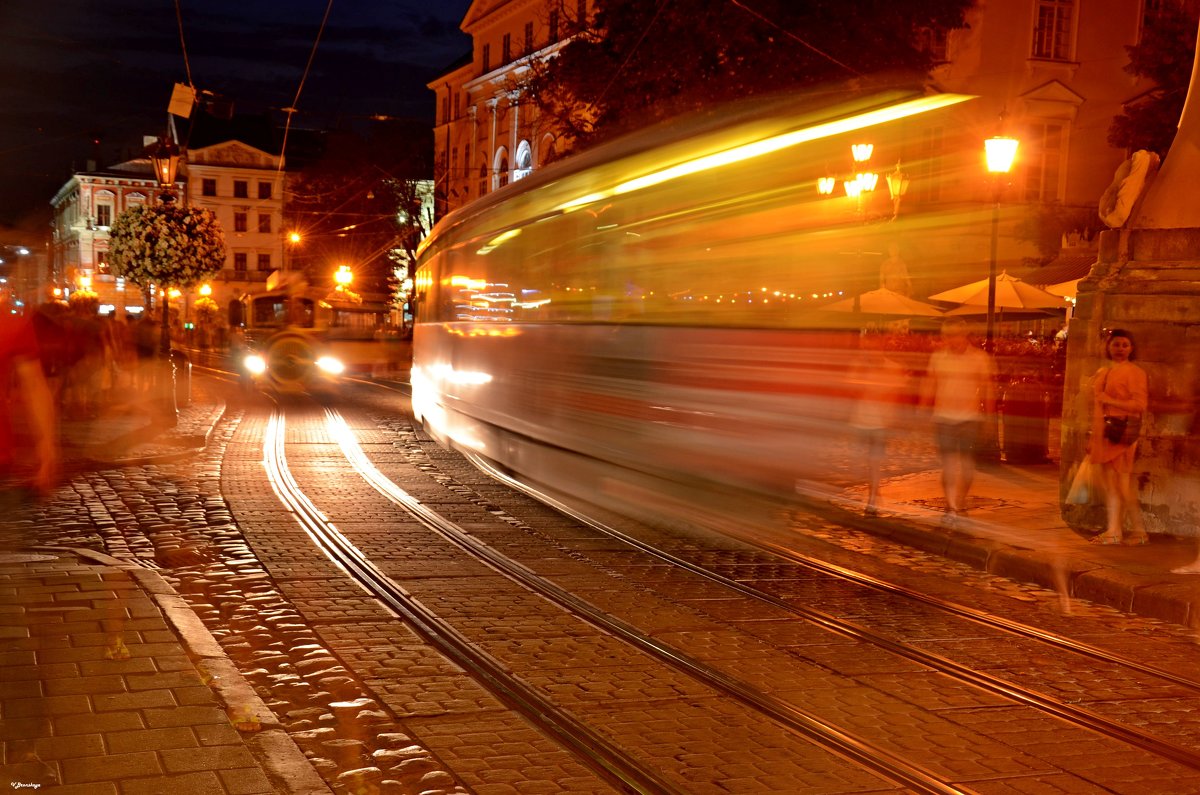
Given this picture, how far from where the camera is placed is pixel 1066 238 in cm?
3334

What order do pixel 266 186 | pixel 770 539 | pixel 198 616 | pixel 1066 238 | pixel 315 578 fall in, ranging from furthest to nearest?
pixel 266 186 < pixel 1066 238 < pixel 770 539 < pixel 315 578 < pixel 198 616

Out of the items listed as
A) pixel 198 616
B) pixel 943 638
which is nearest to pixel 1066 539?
pixel 943 638

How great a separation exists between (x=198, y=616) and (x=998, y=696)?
447 cm

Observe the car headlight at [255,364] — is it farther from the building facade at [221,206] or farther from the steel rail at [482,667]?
the building facade at [221,206]

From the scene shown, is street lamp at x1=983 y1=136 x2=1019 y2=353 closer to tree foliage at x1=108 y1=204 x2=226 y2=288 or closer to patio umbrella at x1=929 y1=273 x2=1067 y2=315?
patio umbrella at x1=929 y1=273 x2=1067 y2=315

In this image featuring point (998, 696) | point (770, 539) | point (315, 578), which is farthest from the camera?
point (770, 539)

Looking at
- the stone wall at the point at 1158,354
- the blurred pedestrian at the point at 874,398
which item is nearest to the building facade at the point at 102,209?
the blurred pedestrian at the point at 874,398

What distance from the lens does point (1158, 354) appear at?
11.1m

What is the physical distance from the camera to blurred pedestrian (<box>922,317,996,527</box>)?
1152 centimetres

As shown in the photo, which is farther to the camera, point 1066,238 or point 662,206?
point 1066,238

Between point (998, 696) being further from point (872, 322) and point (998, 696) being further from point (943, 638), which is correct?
point (872, 322)

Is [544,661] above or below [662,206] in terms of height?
below

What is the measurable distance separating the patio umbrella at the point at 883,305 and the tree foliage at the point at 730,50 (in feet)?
49.9

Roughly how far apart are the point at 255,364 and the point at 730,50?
59.4 ft
